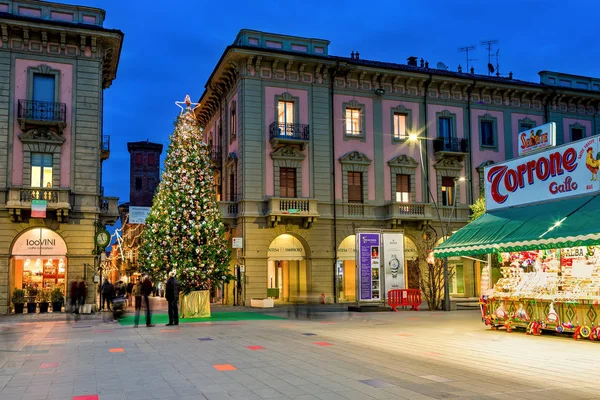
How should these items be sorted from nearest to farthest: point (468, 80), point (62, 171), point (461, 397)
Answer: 1. point (461, 397)
2. point (62, 171)
3. point (468, 80)

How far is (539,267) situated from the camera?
58.3 feet

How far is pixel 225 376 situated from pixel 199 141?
17.7 metres

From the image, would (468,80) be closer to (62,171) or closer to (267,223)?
(267,223)

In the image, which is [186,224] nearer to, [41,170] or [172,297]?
[172,297]

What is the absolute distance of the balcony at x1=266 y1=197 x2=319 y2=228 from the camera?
33.7m

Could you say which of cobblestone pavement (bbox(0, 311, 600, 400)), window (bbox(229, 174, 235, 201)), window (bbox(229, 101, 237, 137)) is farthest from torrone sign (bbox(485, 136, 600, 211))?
window (bbox(229, 101, 237, 137))

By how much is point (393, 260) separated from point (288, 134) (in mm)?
9385

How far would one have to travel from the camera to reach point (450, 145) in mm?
38781

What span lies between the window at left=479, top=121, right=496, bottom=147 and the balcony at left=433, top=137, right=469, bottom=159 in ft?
5.52

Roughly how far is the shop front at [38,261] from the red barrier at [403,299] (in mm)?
15947

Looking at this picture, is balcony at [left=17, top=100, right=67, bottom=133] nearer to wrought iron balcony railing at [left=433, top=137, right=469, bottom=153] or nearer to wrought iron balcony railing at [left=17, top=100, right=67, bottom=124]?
wrought iron balcony railing at [left=17, top=100, right=67, bottom=124]

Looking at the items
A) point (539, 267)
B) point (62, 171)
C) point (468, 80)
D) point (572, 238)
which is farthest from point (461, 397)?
point (468, 80)

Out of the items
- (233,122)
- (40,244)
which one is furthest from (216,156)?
(40,244)

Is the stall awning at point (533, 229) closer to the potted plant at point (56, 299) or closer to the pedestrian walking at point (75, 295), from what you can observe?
the pedestrian walking at point (75, 295)
